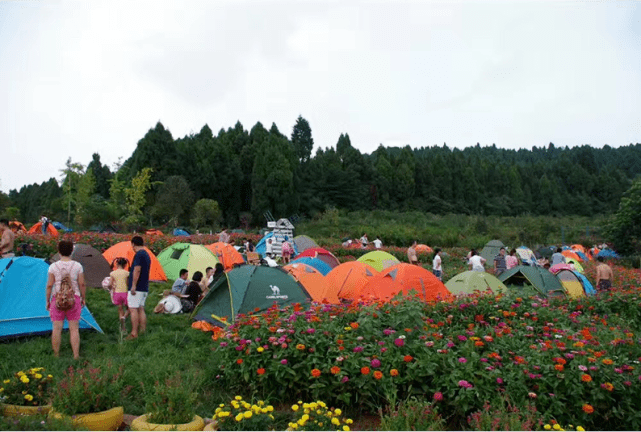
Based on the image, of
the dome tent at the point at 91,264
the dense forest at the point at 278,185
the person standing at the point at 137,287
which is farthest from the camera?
the dense forest at the point at 278,185

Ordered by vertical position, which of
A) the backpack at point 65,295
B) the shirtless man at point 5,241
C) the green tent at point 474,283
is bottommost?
the green tent at point 474,283

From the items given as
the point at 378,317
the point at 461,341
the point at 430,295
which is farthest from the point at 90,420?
the point at 430,295

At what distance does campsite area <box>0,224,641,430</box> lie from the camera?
448cm

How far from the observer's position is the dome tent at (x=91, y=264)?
502 inches

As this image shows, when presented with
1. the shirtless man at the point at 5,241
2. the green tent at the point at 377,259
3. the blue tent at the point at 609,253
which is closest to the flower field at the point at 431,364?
the shirtless man at the point at 5,241

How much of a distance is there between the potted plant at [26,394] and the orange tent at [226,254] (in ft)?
37.2

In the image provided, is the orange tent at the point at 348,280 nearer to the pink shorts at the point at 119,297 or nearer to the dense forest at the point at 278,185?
the pink shorts at the point at 119,297

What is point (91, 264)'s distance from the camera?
42.4 feet

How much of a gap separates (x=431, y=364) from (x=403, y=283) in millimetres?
5952

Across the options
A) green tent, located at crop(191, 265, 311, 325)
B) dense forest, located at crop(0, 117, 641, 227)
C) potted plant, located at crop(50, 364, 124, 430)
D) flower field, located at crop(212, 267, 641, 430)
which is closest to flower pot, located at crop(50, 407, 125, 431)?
potted plant, located at crop(50, 364, 124, 430)

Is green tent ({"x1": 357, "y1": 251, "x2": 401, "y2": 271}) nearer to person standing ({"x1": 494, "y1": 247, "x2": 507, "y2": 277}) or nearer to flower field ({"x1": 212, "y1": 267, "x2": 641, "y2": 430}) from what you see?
person standing ({"x1": 494, "y1": 247, "x2": 507, "y2": 277})

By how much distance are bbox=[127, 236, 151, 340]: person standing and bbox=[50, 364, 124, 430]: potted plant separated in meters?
3.27

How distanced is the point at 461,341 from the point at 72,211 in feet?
123

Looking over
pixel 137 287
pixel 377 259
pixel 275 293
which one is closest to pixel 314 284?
pixel 275 293
